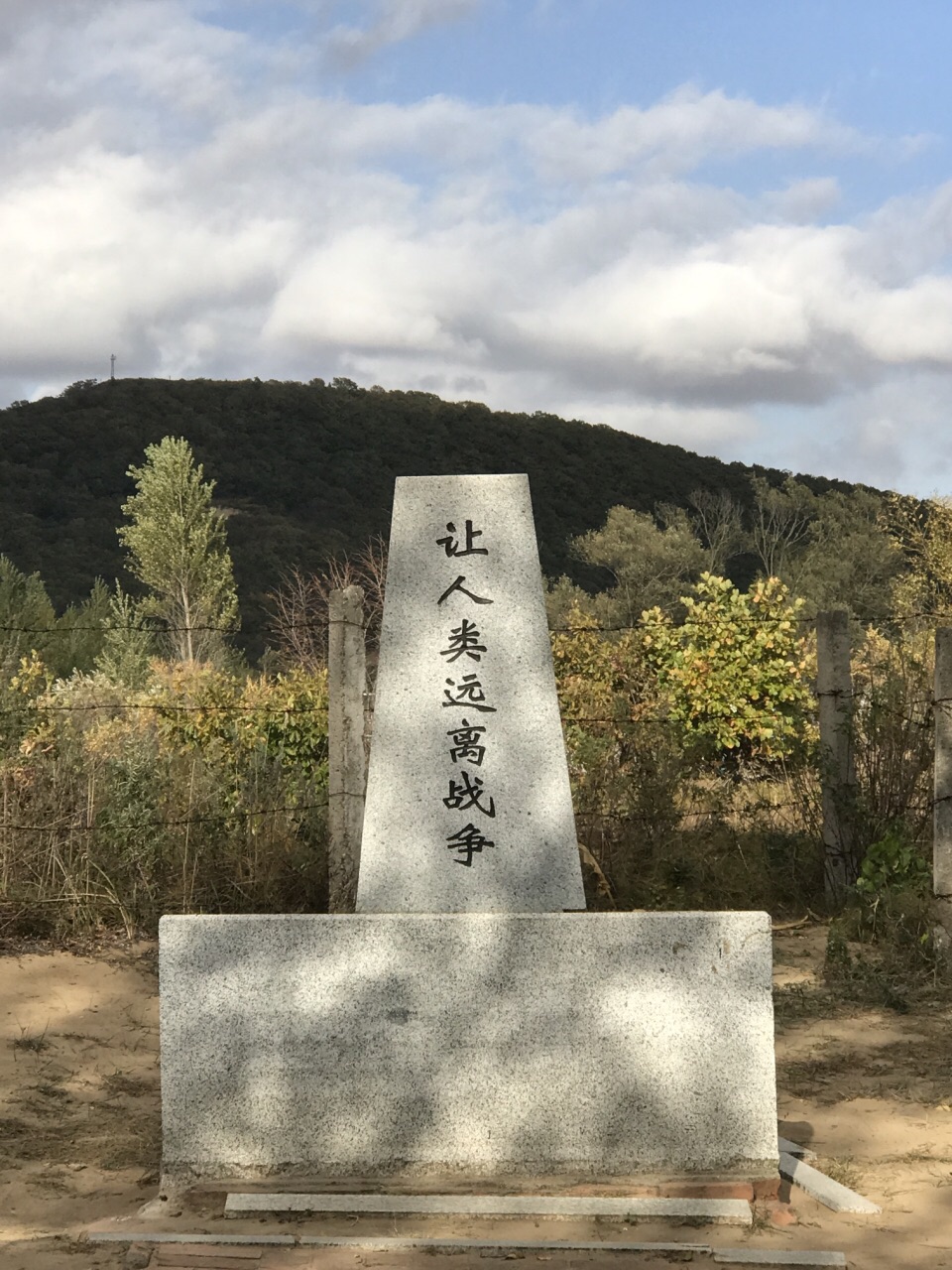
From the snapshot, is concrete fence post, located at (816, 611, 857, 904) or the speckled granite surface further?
concrete fence post, located at (816, 611, 857, 904)

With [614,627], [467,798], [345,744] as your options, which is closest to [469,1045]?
[467,798]

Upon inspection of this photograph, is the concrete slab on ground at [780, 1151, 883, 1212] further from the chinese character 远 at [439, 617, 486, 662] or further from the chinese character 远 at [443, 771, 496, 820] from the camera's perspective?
the chinese character 远 at [439, 617, 486, 662]

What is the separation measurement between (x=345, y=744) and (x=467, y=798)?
8.68ft

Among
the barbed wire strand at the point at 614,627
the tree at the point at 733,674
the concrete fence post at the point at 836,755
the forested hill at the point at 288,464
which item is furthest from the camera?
the forested hill at the point at 288,464

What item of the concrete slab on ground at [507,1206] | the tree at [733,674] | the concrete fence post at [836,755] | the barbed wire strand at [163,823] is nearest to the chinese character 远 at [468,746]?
the concrete slab on ground at [507,1206]

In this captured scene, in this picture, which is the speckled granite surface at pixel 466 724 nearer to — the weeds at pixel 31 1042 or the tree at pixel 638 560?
the weeds at pixel 31 1042

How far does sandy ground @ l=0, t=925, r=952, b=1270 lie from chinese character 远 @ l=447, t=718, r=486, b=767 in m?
1.29

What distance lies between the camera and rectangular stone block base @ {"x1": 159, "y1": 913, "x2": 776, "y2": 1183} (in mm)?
3842

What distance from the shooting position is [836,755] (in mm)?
7320

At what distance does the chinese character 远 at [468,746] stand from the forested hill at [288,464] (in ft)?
102

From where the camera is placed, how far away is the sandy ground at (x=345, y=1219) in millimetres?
3557

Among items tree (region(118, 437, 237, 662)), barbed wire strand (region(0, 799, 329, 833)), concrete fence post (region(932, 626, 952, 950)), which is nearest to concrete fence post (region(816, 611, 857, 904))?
concrete fence post (region(932, 626, 952, 950))

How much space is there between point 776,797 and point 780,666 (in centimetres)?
273

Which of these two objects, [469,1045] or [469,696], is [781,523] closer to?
[469,696]
